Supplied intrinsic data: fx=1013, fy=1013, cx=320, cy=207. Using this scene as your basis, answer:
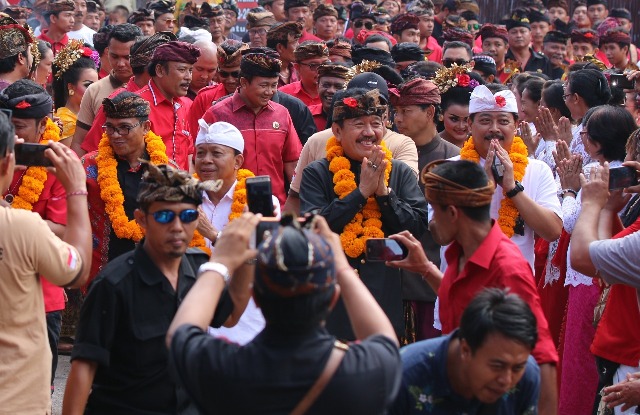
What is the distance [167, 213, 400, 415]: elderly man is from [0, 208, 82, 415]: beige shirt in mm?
1057

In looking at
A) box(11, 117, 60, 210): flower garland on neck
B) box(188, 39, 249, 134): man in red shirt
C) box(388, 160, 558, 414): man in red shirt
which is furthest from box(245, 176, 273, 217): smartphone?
box(188, 39, 249, 134): man in red shirt

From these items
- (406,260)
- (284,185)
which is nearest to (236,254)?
(406,260)

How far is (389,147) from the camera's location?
7066 mm

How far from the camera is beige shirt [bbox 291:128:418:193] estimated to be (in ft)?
23.0

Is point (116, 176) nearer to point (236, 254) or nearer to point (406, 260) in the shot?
point (406, 260)

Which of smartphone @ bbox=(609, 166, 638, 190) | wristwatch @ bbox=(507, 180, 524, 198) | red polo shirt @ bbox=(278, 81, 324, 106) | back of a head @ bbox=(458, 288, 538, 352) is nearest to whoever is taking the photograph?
back of a head @ bbox=(458, 288, 538, 352)

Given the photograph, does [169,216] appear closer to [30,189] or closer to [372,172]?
[30,189]

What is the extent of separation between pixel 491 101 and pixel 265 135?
6.69ft

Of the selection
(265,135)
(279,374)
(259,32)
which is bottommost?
(259,32)

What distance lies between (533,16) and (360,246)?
10491 mm

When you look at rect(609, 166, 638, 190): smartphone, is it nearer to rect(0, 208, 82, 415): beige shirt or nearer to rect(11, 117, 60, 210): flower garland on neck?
rect(0, 208, 82, 415): beige shirt

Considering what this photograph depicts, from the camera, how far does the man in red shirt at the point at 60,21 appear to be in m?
12.6

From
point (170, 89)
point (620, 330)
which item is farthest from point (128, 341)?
point (170, 89)

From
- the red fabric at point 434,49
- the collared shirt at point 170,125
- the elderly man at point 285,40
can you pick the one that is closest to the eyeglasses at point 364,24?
the red fabric at point 434,49
